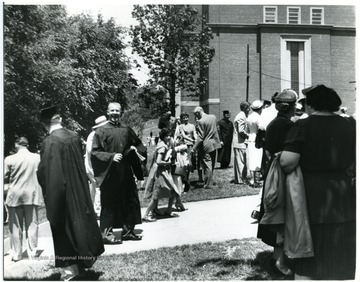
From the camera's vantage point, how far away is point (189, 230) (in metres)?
4.56

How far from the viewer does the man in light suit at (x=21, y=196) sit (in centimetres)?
373

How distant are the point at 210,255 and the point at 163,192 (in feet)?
5.25

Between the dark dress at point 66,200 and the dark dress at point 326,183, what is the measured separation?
5.72 ft

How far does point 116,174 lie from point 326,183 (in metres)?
2.32

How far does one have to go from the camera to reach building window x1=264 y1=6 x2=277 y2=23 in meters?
5.37

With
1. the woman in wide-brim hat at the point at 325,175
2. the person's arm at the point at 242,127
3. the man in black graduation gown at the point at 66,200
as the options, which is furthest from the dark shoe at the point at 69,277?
the person's arm at the point at 242,127

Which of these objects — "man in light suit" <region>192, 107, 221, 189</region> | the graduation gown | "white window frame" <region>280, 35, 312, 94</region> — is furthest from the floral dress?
the graduation gown

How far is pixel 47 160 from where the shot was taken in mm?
3266

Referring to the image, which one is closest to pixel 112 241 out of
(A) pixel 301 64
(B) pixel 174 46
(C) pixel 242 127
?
(B) pixel 174 46

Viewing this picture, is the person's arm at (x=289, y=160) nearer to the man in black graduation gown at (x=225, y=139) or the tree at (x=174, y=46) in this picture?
the tree at (x=174, y=46)

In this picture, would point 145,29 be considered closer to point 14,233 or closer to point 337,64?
point 337,64

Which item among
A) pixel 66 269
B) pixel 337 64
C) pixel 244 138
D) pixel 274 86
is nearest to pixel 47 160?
pixel 66 269

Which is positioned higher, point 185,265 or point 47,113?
point 47,113

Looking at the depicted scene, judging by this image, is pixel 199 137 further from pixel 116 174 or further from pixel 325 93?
pixel 325 93
